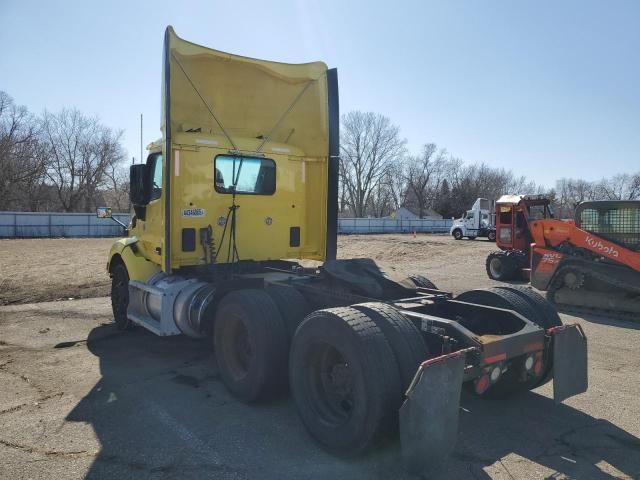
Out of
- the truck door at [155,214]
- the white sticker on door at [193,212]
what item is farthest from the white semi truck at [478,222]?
the white sticker on door at [193,212]

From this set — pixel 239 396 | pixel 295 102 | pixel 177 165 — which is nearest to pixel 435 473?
pixel 239 396

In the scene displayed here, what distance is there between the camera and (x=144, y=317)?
6.57m

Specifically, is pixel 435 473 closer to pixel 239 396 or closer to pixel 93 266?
pixel 239 396

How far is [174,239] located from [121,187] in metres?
63.2

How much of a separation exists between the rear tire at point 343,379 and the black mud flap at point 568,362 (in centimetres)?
153

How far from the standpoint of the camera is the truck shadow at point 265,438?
339cm

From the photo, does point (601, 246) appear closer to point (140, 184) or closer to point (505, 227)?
point (505, 227)

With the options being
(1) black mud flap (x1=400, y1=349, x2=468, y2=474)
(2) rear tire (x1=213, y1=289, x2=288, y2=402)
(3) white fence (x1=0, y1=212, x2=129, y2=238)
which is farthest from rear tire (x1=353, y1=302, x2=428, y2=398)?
(3) white fence (x1=0, y1=212, x2=129, y2=238)

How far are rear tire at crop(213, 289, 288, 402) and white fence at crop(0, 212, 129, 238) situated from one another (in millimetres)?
24287

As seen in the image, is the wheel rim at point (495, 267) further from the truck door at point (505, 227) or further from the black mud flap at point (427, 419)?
the black mud flap at point (427, 419)

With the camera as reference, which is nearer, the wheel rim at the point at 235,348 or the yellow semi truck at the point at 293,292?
the yellow semi truck at the point at 293,292

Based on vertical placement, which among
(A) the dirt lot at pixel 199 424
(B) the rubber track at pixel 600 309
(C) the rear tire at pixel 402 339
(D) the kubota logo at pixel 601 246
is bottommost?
(A) the dirt lot at pixel 199 424

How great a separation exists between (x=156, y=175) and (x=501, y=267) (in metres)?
11.7

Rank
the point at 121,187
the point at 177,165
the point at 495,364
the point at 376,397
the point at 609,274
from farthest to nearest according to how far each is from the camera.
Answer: the point at 121,187 < the point at 609,274 < the point at 177,165 < the point at 495,364 < the point at 376,397
